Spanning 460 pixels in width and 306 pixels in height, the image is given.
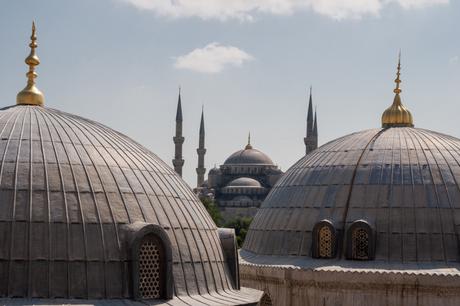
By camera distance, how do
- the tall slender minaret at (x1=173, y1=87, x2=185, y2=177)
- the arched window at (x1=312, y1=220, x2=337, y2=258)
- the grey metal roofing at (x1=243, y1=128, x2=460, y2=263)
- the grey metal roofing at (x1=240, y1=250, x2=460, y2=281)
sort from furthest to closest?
the tall slender minaret at (x1=173, y1=87, x2=185, y2=177)
the arched window at (x1=312, y1=220, x2=337, y2=258)
the grey metal roofing at (x1=243, y1=128, x2=460, y2=263)
the grey metal roofing at (x1=240, y1=250, x2=460, y2=281)

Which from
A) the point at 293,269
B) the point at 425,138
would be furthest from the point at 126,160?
the point at 425,138

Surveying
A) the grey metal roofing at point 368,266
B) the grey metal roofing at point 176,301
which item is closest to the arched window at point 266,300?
the grey metal roofing at point 368,266

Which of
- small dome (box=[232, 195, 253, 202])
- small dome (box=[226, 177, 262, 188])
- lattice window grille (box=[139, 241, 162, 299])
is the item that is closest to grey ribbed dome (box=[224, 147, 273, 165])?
small dome (box=[226, 177, 262, 188])

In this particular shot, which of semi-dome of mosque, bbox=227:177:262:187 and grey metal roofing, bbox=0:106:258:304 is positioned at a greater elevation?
semi-dome of mosque, bbox=227:177:262:187

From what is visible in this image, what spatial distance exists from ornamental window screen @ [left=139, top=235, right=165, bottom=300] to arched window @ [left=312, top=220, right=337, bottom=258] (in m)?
7.77

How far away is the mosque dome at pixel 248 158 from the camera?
111250 mm

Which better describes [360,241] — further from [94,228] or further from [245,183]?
[245,183]

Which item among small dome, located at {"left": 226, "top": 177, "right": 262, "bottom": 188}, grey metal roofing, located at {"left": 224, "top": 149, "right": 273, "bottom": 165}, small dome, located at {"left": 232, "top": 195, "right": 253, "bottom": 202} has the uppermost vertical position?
grey metal roofing, located at {"left": 224, "top": 149, "right": 273, "bottom": 165}

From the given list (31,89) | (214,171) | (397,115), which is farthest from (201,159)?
(31,89)

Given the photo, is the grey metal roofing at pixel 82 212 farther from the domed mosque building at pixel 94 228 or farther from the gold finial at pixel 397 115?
the gold finial at pixel 397 115

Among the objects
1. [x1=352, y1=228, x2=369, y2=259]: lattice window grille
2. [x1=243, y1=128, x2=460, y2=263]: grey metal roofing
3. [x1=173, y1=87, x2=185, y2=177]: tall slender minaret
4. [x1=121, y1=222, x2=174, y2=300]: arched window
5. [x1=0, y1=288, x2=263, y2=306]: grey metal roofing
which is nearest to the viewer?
[x1=0, y1=288, x2=263, y2=306]: grey metal roofing

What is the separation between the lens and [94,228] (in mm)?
13781

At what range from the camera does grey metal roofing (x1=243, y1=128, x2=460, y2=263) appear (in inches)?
813

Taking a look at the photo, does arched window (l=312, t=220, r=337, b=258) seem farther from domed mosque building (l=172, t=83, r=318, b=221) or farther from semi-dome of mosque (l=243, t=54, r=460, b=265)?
domed mosque building (l=172, t=83, r=318, b=221)
